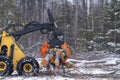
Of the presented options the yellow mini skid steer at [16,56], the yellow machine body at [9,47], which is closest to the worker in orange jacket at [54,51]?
the yellow mini skid steer at [16,56]

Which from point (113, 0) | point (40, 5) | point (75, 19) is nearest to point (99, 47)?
point (113, 0)

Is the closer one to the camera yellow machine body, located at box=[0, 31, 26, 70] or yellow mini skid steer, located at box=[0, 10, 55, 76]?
yellow mini skid steer, located at box=[0, 10, 55, 76]

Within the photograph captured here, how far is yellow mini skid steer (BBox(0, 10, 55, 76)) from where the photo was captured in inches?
468

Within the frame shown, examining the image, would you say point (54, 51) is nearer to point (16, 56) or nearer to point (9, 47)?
point (16, 56)

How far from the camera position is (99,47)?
90.0 feet

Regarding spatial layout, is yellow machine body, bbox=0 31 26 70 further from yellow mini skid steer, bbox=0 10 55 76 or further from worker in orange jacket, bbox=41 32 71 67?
worker in orange jacket, bbox=41 32 71 67

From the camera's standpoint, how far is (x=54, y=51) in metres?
11.7

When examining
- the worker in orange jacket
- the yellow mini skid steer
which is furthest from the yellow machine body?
the worker in orange jacket

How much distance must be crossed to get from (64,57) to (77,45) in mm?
17854

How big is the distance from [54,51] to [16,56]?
4.59ft

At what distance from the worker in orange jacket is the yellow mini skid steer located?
420mm

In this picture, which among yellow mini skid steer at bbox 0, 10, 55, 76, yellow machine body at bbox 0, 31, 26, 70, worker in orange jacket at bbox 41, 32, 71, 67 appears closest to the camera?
worker in orange jacket at bbox 41, 32, 71, 67

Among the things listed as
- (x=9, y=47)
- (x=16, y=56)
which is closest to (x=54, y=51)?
(x=16, y=56)

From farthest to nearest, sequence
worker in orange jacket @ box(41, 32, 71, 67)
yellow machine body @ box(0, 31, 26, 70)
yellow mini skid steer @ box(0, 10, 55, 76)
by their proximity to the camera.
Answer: yellow machine body @ box(0, 31, 26, 70) → yellow mini skid steer @ box(0, 10, 55, 76) → worker in orange jacket @ box(41, 32, 71, 67)
